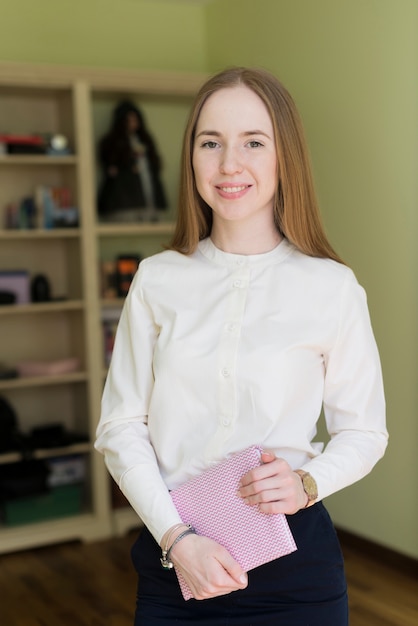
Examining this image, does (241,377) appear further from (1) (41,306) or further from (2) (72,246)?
(2) (72,246)

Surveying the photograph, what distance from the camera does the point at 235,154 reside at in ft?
4.44

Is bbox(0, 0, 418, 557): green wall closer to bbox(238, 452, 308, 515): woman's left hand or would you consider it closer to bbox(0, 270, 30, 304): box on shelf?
bbox(0, 270, 30, 304): box on shelf

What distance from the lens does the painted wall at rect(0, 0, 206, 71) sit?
4332 millimetres

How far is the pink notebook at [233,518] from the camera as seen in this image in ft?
4.06

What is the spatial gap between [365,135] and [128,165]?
1.34 metres

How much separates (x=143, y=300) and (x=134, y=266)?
9.63 ft

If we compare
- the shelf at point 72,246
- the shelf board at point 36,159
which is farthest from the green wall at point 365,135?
the shelf board at point 36,159

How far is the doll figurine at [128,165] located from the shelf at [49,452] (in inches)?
46.4

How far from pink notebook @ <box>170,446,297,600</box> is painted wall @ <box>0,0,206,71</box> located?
353cm

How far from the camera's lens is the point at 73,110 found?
4125 mm

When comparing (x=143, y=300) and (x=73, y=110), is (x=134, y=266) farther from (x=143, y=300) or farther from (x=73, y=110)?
(x=143, y=300)

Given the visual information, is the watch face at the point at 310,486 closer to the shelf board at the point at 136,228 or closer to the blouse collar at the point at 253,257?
the blouse collar at the point at 253,257

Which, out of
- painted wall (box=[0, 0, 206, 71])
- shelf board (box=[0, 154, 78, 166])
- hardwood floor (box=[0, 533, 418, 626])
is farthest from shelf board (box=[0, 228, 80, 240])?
hardwood floor (box=[0, 533, 418, 626])

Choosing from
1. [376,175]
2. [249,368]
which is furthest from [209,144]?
[376,175]
